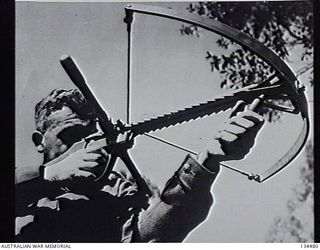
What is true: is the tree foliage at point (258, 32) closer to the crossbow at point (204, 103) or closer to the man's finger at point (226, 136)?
the crossbow at point (204, 103)

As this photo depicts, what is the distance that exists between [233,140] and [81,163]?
0.66 m

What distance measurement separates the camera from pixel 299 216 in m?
2.04

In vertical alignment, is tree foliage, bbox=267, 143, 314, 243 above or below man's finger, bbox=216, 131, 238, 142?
below

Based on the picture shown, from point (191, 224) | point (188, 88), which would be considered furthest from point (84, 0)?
point (191, 224)

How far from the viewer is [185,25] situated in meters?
2.07

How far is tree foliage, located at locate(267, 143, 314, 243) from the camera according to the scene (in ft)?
6.72

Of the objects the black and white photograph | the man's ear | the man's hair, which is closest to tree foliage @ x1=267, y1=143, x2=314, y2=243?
the black and white photograph

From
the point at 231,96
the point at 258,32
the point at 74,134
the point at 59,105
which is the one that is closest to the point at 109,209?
the point at 74,134

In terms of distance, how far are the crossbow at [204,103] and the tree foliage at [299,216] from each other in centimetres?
8

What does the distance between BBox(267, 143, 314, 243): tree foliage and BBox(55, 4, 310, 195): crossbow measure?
0.08 metres

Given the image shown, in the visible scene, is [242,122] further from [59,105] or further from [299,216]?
[59,105]

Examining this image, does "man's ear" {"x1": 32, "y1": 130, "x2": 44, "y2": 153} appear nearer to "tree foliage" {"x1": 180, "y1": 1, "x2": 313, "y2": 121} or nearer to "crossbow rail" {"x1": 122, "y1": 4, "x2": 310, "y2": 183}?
"crossbow rail" {"x1": 122, "y1": 4, "x2": 310, "y2": 183}
